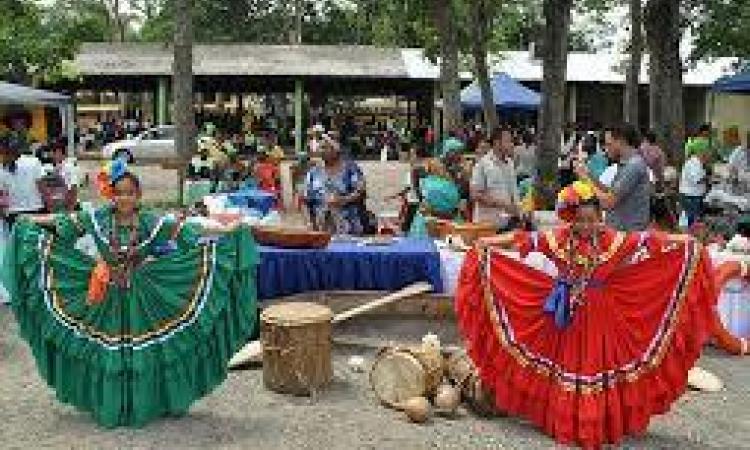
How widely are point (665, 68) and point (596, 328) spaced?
1549 centimetres

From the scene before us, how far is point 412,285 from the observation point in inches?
342

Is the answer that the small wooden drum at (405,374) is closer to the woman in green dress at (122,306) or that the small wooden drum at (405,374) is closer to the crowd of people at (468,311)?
the crowd of people at (468,311)

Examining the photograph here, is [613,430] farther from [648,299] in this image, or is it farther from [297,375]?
[297,375]

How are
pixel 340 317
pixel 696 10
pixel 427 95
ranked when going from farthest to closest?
Answer: pixel 427 95 < pixel 696 10 < pixel 340 317

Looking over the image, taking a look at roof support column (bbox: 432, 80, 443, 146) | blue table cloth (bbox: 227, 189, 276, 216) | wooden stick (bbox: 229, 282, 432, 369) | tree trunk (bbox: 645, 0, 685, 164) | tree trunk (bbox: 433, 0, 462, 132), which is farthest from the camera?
roof support column (bbox: 432, 80, 443, 146)

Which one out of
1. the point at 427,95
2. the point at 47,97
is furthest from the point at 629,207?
the point at 427,95

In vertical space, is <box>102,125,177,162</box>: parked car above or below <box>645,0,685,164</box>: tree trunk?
below

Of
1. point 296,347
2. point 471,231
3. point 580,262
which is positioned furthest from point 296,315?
point 471,231

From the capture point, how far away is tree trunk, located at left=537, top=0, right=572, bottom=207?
17.7 meters

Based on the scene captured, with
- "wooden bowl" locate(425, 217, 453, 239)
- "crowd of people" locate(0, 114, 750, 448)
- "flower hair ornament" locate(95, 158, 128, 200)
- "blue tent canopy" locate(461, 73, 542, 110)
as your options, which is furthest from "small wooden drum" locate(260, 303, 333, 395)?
"blue tent canopy" locate(461, 73, 542, 110)

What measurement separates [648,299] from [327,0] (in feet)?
189

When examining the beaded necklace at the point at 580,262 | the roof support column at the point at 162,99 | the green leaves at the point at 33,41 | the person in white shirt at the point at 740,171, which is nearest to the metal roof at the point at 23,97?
the green leaves at the point at 33,41

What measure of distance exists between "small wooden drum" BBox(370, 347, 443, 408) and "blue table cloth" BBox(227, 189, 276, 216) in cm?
495

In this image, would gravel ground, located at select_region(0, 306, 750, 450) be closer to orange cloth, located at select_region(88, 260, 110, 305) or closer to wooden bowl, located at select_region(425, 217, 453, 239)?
orange cloth, located at select_region(88, 260, 110, 305)
